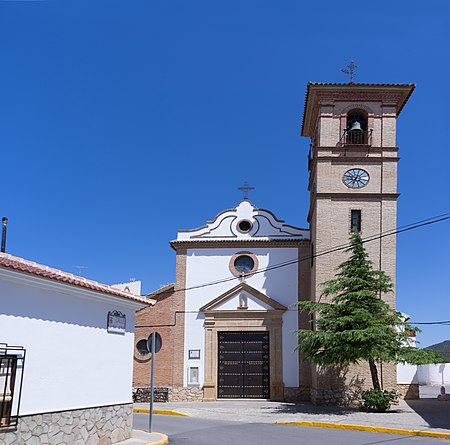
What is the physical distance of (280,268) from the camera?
2525 centimetres

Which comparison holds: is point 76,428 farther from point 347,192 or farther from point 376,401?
point 347,192

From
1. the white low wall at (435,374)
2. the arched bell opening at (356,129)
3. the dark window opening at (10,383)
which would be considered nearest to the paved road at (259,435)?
the dark window opening at (10,383)

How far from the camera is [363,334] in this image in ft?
60.0

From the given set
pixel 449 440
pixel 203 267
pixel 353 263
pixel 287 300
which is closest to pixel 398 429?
pixel 449 440

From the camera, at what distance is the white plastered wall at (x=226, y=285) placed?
2462 cm

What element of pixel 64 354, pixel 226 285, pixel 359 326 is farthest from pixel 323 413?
pixel 64 354

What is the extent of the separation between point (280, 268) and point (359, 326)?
6.60 m

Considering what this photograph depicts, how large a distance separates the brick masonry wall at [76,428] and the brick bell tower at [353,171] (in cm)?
1176

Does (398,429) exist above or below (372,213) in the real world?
below

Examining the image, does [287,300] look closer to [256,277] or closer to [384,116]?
[256,277]

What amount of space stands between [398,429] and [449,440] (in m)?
1.53

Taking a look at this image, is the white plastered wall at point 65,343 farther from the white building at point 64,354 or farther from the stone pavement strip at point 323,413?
the stone pavement strip at point 323,413

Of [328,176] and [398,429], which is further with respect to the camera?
[328,176]

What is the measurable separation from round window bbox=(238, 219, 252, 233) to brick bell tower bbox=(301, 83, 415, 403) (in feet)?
10.3
